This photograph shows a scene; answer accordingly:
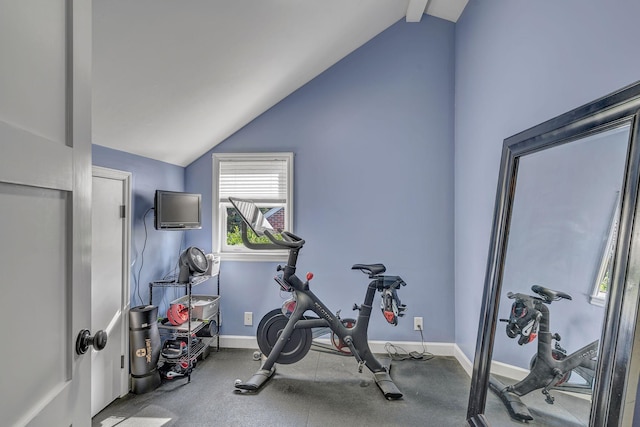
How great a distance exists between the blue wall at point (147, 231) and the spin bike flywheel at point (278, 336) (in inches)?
40.6

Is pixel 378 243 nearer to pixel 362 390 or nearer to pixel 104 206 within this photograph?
pixel 362 390

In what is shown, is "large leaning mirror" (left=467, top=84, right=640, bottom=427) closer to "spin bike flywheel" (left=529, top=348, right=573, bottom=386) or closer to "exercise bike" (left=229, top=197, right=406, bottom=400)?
"spin bike flywheel" (left=529, top=348, right=573, bottom=386)

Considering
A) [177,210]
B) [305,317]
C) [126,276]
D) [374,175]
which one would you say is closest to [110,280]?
→ [126,276]

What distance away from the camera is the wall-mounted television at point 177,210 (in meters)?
2.88

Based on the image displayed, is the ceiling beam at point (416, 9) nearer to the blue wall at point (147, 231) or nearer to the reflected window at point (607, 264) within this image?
the reflected window at point (607, 264)

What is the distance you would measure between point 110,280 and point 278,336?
1.38m

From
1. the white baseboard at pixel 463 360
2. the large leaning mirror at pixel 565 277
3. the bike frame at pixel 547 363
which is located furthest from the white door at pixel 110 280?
the white baseboard at pixel 463 360

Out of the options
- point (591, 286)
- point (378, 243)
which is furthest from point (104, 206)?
point (591, 286)

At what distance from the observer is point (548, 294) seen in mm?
1669

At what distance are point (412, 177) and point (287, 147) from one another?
1.31 m

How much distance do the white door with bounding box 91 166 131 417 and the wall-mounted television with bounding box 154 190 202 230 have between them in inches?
10.5

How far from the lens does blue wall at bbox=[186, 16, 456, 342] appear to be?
3340 mm

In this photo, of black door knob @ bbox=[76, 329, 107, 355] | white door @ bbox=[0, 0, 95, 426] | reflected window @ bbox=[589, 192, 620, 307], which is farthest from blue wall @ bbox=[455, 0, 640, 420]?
black door knob @ bbox=[76, 329, 107, 355]

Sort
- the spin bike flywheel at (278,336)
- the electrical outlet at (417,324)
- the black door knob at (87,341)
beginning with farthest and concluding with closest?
the electrical outlet at (417,324)
the spin bike flywheel at (278,336)
the black door knob at (87,341)
